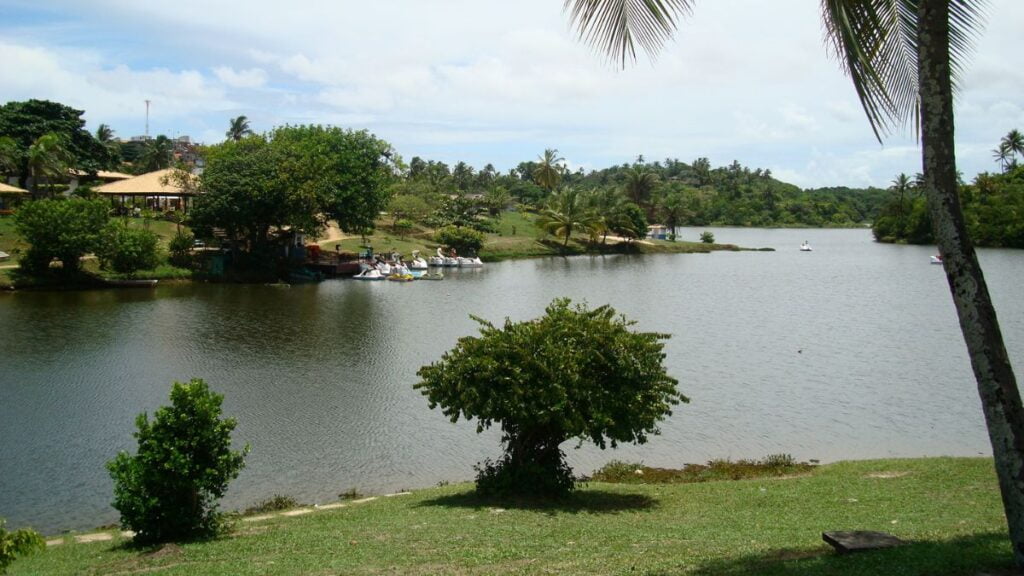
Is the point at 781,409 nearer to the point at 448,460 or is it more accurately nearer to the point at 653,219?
the point at 448,460

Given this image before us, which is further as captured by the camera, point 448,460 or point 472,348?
point 448,460

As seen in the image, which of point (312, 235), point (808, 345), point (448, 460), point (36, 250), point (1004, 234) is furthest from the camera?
point (1004, 234)

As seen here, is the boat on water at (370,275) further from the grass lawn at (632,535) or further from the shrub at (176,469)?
the shrub at (176,469)

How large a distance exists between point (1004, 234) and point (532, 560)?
10324 centimetres

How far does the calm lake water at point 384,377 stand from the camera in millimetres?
17609

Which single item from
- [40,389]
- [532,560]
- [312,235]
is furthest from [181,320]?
[532,560]

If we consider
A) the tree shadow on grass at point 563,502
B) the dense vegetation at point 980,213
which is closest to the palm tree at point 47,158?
the tree shadow on grass at point 563,502

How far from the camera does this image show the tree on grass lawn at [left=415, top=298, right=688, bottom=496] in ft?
41.9

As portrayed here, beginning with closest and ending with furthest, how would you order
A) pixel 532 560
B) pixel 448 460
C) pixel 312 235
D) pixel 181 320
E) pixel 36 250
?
pixel 532 560 → pixel 448 460 → pixel 181 320 → pixel 36 250 → pixel 312 235

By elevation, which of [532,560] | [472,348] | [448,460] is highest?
[472,348]

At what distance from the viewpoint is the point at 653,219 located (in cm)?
11950

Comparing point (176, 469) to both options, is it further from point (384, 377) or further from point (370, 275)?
point (370, 275)

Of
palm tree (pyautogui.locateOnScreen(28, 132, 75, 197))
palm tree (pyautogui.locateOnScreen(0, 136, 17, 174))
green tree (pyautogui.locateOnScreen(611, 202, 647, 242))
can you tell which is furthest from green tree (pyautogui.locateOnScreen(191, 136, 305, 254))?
green tree (pyautogui.locateOnScreen(611, 202, 647, 242))

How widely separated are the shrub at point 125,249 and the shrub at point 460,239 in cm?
2923
